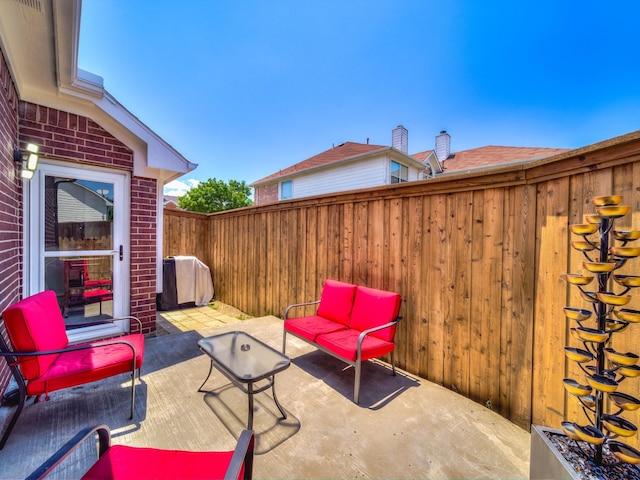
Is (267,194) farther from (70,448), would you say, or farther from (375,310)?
(70,448)

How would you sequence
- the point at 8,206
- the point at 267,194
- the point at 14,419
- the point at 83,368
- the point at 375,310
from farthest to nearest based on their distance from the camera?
the point at 267,194
the point at 375,310
the point at 8,206
the point at 83,368
the point at 14,419

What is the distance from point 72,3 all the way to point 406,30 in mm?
4907

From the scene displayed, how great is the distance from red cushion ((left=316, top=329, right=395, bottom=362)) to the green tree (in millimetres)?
18624

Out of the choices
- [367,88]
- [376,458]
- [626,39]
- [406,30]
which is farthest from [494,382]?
[367,88]

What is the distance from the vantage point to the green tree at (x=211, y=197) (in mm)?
19797

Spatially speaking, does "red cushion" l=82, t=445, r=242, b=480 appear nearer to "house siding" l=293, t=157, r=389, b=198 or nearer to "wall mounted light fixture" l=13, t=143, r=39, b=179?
"wall mounted light fixture" l=13, t=143, r=39, b=179

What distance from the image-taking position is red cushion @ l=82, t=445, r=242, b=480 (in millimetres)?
1178

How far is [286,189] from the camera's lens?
1374cm

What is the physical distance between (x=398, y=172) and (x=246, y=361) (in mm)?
10238

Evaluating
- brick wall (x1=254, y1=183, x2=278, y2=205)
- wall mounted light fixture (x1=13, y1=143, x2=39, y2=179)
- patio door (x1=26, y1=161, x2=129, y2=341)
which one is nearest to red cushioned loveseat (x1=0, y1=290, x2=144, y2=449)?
patio door (x1=26, y1=161, x2=129, y2=341)

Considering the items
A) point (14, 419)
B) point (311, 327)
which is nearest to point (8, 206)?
point (14, 419)

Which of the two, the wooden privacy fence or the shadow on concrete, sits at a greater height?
the wooden privacy fence

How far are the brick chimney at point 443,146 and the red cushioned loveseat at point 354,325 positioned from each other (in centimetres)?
1303

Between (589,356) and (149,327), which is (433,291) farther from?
(149,327)
